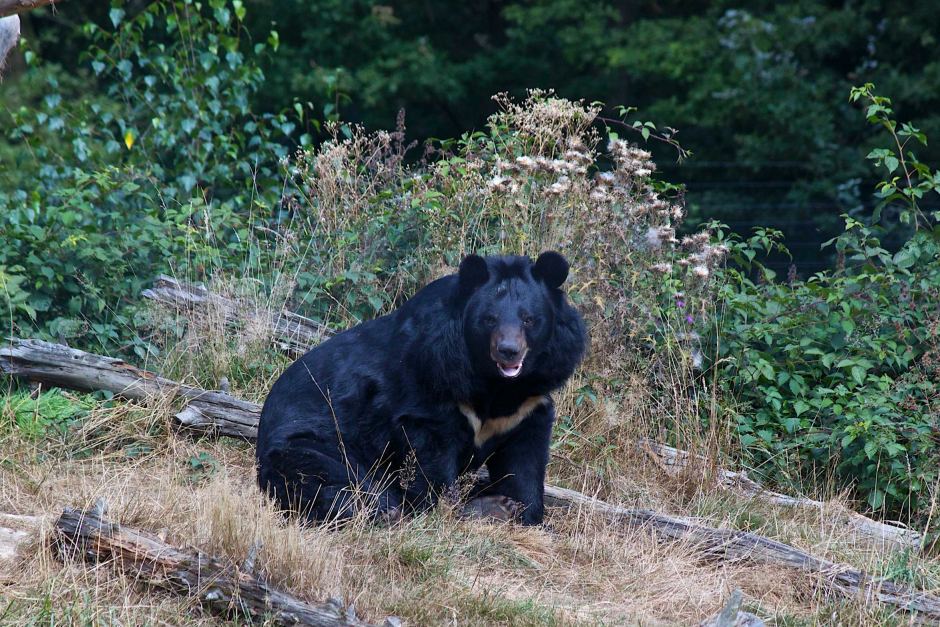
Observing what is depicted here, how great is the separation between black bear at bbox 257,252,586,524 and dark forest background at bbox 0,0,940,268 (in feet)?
25.0

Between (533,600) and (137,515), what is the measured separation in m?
1.46

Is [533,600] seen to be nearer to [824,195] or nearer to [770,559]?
[770,559]

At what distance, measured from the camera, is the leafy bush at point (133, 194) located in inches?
278


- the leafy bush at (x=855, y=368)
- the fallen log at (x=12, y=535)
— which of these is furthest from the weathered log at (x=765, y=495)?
the fallen log at (x=12, y=535)

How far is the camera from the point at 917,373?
Answer: 594 cm

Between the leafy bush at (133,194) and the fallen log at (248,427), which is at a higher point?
the leafy bush at (133,194)

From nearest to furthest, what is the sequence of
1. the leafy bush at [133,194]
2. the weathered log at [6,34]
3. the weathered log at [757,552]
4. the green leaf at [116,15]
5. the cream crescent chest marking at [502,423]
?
the weathered log at [757,552], the cream crescent chest marking at [502,423], the weathered log at [6,34], the leafy bush at [133,194], the green leaf at [116,15]

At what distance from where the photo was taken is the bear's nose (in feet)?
15.9

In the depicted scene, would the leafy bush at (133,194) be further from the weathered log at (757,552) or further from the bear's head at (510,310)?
the weathered log at (757,552)

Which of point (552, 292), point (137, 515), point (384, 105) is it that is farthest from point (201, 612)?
point (384, 105)

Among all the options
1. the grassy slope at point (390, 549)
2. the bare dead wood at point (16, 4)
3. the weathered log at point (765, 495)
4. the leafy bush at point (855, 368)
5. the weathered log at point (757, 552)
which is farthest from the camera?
the leafy bush at point (855, 368)

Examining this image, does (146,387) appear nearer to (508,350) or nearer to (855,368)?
(508,350)

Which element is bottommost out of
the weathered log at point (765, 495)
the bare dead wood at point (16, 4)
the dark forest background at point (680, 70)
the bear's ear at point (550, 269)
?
the weathered log at point (765, 495)

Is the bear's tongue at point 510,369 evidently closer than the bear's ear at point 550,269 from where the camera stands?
Yes
